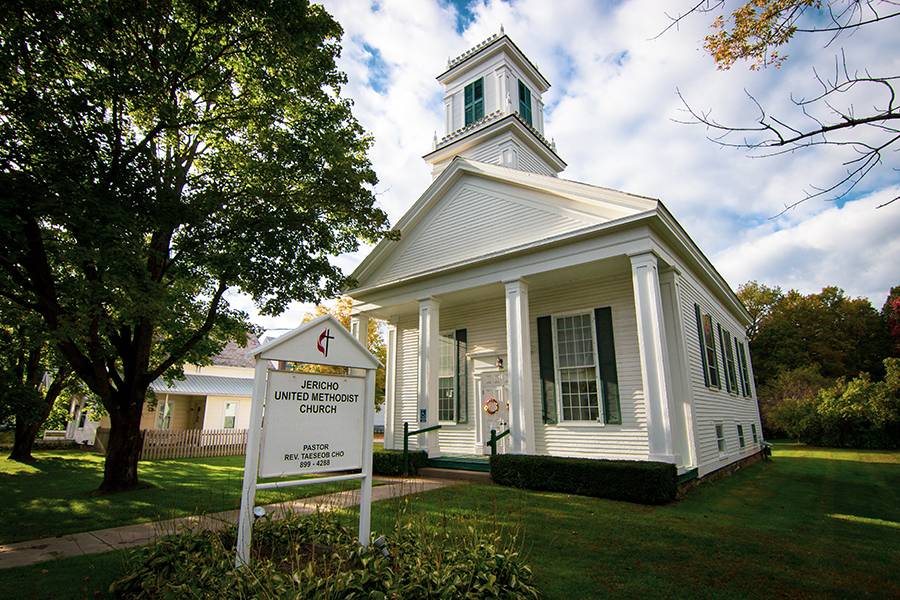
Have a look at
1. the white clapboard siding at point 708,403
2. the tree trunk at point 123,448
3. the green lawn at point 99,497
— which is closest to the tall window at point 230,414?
the green lawn at point 99,497

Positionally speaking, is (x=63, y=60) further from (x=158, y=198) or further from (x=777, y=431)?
(x=777, y=431)

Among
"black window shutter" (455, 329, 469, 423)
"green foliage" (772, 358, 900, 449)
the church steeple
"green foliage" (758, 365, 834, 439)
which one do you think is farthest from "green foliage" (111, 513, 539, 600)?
"green foliage" (758, 365, 834, 439)

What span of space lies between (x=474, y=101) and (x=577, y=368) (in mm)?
11211

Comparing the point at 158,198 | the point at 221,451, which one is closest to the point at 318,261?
the point at 158,198

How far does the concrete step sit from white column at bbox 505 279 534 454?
3.47ft

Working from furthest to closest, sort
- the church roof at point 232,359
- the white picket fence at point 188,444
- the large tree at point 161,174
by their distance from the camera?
the church roof at point 232,359 < the white picket fence at point 188,444 < the large tree at point 161,174

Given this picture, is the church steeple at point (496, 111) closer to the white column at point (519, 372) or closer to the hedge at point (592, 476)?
the white column at point (519, 372)

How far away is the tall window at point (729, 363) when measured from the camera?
1509cm

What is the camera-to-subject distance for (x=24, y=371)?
1728 cm

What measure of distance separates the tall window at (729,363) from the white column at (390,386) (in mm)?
10937

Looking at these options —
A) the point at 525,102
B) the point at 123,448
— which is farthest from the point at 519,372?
the point at 525,102

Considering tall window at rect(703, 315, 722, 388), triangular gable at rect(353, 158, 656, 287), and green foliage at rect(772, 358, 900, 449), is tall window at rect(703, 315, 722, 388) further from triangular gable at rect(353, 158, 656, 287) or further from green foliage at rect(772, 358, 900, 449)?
green foliage at rect(772, 358, 900, 449)

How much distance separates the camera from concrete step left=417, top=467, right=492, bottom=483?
418 inches

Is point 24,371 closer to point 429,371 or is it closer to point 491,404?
point 429,371
